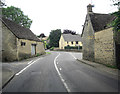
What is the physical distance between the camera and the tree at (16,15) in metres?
31.5

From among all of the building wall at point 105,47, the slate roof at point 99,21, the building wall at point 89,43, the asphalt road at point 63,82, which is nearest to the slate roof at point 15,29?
the asphalt road at point 63,82

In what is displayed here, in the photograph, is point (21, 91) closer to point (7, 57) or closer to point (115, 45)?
point (115, 45)

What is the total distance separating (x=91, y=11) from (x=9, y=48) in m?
15.8

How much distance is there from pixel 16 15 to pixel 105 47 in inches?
1217

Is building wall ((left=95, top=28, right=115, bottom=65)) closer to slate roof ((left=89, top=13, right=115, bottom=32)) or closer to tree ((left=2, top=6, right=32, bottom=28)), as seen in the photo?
slate roof ((left=89, top=13, right=115, bottom=32))

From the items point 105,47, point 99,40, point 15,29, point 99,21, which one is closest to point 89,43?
point 99,40

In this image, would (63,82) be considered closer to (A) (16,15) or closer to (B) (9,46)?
(B) (9,46)

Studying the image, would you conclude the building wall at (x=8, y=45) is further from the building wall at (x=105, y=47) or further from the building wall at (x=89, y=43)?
the building wall at (x=105, y=47)

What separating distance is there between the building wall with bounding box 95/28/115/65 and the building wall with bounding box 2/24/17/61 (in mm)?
13234

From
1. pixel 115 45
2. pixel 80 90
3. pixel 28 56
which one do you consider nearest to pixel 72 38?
pixel 28 56

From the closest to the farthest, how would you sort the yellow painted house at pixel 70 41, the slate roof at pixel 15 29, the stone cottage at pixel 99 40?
the stone cottage at pixel 99 40 < the slate roof at pixel 15 29 < the yellow painted house at pixel 70 41

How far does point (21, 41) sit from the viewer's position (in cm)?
1891

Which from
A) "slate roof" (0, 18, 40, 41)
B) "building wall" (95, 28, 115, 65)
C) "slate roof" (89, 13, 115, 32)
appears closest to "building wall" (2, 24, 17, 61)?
"slate roof" (0, 18, 40, 41)

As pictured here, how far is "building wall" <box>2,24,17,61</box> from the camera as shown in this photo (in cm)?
1722
